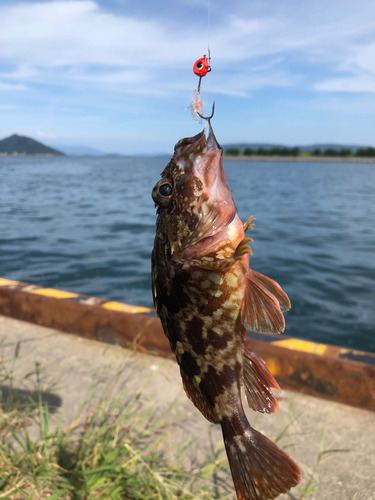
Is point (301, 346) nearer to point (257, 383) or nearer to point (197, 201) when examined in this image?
point (257, 383)

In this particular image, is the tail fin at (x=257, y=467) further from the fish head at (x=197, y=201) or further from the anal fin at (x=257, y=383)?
the fish head at (x=197, y=201)

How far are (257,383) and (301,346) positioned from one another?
10.4 feet

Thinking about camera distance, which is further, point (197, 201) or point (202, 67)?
point (197, 201)

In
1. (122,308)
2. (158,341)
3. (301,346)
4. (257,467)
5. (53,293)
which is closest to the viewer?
(257,467)

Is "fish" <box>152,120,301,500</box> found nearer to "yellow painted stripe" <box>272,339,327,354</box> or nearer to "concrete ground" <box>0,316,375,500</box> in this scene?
"concrete ground" <box>0,316,375,500</box>

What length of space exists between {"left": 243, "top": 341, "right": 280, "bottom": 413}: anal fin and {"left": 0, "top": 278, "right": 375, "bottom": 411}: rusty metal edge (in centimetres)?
252

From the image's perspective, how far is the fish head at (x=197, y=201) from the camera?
1722 mm

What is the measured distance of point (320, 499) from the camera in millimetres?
3227

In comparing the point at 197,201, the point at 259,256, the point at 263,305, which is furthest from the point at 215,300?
the point at 259,256

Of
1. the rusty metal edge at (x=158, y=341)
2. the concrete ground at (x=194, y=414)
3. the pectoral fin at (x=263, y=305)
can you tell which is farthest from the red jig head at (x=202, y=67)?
→ the rusty metal edge at (x=158, y=341)

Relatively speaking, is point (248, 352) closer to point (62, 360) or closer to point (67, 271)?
point (62, 360)

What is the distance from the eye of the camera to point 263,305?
172cm

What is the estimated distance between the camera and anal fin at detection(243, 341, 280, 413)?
1.80 metres

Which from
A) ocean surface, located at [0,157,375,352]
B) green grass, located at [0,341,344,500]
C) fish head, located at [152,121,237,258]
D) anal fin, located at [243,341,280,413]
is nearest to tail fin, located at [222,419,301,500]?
anal fin, located at [243,341,280,413]
